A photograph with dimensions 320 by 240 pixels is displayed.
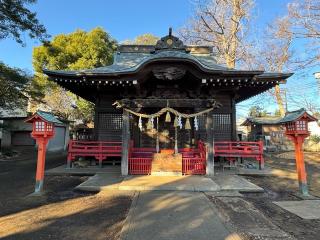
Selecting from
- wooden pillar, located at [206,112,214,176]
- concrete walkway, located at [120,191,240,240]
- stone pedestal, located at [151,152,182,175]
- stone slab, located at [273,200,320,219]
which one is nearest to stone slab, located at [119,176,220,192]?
stone pedestal, located at [151,152,182,175]

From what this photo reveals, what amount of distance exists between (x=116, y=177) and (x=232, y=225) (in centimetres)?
605

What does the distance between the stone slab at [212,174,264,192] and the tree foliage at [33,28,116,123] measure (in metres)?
22.4

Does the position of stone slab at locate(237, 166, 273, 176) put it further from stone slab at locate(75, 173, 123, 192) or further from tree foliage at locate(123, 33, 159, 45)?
tree foliage at locate(123, 33, 159, 45)

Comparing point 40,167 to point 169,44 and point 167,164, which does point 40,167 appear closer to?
point 167,164

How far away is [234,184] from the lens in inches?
378

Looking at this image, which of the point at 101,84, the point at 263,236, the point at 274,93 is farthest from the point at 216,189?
the point at 274,93

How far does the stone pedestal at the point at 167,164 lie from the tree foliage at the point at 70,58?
20.6 meters

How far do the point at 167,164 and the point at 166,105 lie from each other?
97.0 inches

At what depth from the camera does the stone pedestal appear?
11039 mm

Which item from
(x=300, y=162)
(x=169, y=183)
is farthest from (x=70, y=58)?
(x=300, y=162)

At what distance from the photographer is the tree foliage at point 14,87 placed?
19717 mm

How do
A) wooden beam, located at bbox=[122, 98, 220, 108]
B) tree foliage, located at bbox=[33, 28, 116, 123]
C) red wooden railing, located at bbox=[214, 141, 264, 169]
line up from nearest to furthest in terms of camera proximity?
wooden beam, located at bbox=[122, 98, 220, 108]
red wooden railing, located at bbox=[214, 141, 264, 169]
tree foliage, located at bbox=[33, 28, 116, 123]

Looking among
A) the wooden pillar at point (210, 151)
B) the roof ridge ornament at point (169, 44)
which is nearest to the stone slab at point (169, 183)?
the wooden pillar at point (210, 151)

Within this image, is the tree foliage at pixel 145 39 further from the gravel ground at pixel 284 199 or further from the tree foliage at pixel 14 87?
the gravel ground at pixel 284 199
